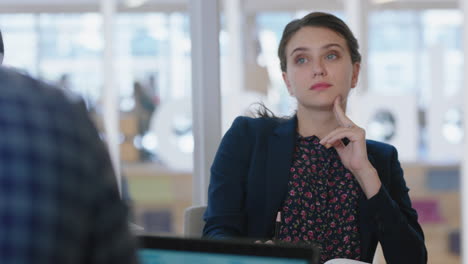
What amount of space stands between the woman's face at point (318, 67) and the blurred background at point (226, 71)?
131cm

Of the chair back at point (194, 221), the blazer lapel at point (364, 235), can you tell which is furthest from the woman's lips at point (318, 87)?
the chair back at point (194, 221)

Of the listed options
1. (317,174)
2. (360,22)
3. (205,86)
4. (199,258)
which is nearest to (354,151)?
(317,174)

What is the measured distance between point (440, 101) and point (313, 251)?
3881mm

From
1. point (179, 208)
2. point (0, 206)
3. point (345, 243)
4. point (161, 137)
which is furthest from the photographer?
point (179, 208)

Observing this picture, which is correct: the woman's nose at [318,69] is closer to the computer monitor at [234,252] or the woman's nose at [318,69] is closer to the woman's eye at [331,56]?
the woman's eye at [331,56]

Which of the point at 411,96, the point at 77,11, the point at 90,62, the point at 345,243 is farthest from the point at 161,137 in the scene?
the point at 345,243

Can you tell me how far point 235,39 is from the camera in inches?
166

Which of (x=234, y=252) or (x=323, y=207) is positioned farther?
(x=323, y=207)

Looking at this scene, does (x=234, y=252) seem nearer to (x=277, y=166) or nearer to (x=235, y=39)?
(x=277, y=166)

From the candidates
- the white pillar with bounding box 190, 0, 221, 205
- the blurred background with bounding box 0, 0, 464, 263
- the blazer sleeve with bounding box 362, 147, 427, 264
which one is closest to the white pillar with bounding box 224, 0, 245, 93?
the blurred background with bounding box 0, 0, 464, 263

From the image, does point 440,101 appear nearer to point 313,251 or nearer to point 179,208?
point 179,208

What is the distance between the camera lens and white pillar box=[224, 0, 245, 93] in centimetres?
418

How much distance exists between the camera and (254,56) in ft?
13.8

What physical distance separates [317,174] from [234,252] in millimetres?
1592
